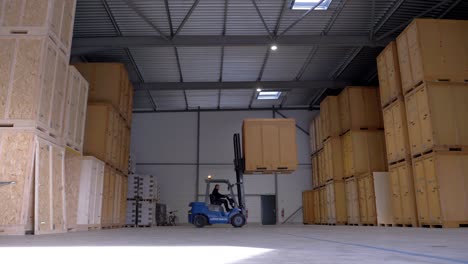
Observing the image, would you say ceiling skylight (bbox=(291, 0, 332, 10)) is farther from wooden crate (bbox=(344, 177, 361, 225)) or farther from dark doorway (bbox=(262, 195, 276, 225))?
dark doorway (bbox=(262, 195, 276, 225))

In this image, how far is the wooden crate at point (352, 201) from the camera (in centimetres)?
1528

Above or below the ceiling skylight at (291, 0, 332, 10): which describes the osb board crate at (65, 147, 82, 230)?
below

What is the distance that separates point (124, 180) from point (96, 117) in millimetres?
3774

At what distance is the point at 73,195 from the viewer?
32.6ft

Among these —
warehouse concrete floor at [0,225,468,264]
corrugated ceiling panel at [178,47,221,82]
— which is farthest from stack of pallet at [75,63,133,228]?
warehouse concrete floor at [0,225,468,264]

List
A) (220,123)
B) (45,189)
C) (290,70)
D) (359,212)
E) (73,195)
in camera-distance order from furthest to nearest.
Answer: (220,123), (290,70), (359,212), (73,195), (45,189)

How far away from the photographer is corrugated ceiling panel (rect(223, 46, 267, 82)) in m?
15.9

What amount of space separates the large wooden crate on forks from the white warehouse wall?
14547mm

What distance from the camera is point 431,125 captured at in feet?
31.6

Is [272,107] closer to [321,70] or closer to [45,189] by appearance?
[321,70]

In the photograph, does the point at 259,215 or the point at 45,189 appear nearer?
the point at 45,189

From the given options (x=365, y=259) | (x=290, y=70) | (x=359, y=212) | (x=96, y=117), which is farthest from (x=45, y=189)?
(x=290, y=70)

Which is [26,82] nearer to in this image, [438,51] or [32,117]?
[32,117]

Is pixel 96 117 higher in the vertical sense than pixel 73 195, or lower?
higher
